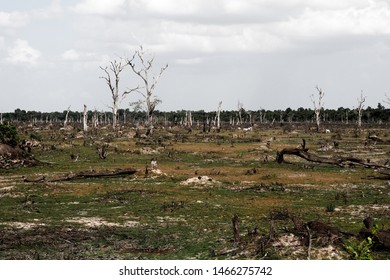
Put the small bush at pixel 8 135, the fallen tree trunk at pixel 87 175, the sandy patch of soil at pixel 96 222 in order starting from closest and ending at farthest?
1. the sandy patch of soil at pixel 96 222
2. the fallen tree trunk at pixel 87 175
3. the small bush at pixel 8 135

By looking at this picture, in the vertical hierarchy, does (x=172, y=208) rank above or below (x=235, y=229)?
below

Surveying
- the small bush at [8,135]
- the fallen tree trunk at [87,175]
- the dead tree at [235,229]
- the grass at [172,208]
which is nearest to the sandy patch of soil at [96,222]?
the grass at [172,208]

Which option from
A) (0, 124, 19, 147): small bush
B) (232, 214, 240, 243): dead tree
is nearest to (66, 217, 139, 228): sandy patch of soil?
(232, 214, 240, 243): dead tree

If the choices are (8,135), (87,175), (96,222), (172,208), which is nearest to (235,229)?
(96,222)

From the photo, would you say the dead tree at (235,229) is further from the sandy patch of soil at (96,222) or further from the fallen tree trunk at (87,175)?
the fallen tree trunk at (87,175)

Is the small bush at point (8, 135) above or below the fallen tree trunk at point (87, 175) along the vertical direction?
above

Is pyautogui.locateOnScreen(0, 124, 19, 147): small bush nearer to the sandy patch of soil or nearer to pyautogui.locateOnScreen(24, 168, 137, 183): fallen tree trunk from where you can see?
pyautogui.locateOnScreen(24, 168, 137, 183): fallen tree trunk

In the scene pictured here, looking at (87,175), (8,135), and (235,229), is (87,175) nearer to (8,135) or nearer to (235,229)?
(8,135)

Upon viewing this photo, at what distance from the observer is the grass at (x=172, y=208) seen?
55.3 ft

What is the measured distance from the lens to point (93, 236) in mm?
18344

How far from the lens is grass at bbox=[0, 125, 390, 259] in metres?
16.9

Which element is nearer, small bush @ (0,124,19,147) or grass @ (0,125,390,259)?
grass @ (0,125,390,259)

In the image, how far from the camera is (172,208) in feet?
78.4
